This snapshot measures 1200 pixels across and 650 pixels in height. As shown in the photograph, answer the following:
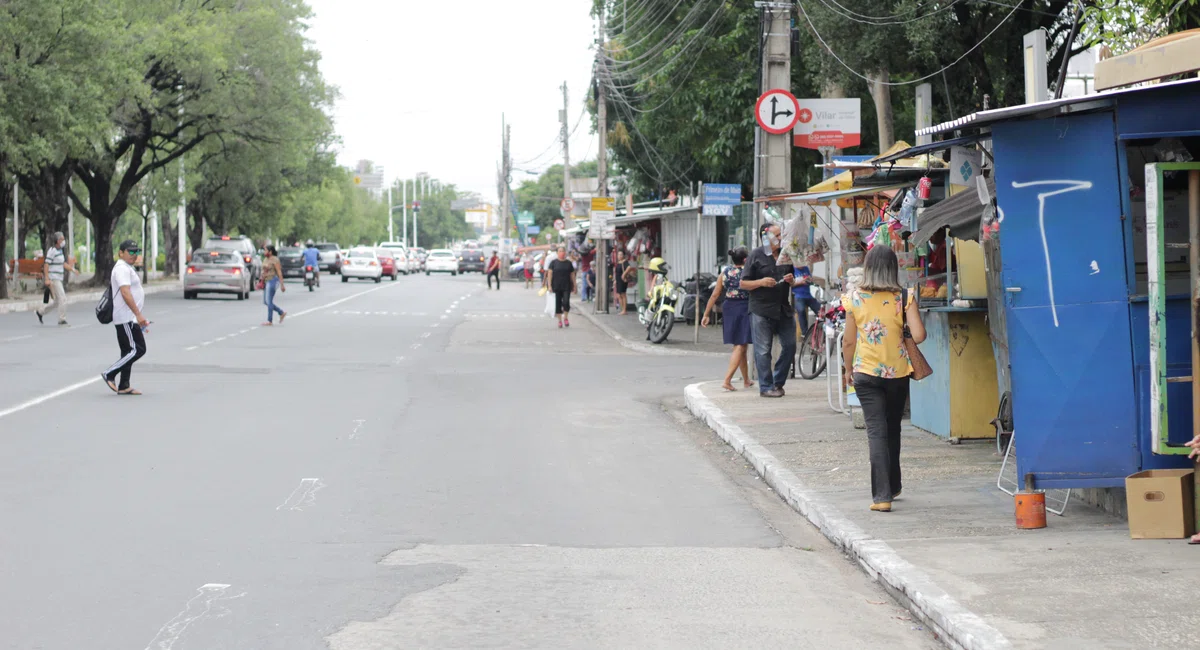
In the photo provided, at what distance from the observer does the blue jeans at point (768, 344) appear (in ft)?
49.1

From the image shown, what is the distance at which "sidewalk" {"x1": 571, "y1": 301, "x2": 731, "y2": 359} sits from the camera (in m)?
24.2

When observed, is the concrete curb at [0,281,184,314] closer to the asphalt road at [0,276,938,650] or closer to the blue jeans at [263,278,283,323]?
the blue jeans at [263,278,283,323]

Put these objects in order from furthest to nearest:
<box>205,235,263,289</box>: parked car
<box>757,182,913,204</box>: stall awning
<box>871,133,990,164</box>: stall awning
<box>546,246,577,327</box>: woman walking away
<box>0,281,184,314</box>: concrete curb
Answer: <box>205,235,263,289</box>: parked car
<box>0,281,184,314</box>: concrete curb
<box>546,246,577,327</box>: woman walking away
<box>757,182,913,204</box>: stall awning
<box>871,133,990,164</box>: stall awning

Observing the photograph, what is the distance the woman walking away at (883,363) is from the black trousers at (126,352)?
9.39 m

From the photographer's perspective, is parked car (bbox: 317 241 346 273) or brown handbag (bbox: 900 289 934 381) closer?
brown handbag (bbox: 900 289 934 381)

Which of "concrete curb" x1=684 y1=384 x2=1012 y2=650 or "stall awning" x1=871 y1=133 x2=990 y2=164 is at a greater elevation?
"stall awning" x1=871 y1=133 x2=990 y2=164

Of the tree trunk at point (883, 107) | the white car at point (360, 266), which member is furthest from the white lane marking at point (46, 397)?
the white car at point (360, 266)

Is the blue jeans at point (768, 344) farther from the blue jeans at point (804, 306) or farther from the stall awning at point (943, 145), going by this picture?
the stall awning at point (943, 145)

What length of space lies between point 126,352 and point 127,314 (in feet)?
1.41

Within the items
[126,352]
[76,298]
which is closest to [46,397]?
[126,352]

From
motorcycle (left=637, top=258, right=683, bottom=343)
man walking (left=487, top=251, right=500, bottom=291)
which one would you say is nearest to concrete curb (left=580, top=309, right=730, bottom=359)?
motorcycle (left=637, top=258, right=683, bottom=343)

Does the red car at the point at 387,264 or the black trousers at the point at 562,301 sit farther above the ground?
the red car at the point at 387,264

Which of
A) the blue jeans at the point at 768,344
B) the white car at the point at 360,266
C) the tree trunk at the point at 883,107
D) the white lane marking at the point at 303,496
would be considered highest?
the tree trunk at the point at 883,107

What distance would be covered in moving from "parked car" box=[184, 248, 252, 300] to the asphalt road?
2411cm
